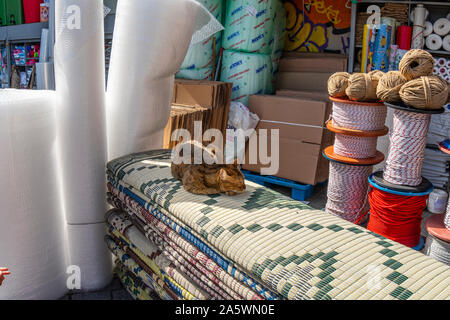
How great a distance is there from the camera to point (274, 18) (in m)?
4.38

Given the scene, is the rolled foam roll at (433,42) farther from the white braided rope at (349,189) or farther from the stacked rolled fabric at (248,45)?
the white braided rope at (349,189)

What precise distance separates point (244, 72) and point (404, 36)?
5.31ft

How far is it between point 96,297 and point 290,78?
132 inches

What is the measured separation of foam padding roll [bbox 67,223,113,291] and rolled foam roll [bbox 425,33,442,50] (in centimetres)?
357

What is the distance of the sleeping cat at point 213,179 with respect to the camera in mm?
1596

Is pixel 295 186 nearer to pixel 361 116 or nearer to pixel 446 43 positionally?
pixel 361 116

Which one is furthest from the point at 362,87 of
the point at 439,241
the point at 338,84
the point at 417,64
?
the point at 439,241

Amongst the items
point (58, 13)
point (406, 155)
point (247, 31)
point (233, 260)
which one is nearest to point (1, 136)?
point (58, 13)

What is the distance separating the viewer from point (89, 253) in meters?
2.18

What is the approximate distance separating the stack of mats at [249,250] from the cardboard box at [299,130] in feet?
7.30

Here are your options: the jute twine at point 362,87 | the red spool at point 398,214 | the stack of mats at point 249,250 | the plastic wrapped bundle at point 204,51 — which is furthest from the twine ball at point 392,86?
the plastic wrapped bundle at point 204,51

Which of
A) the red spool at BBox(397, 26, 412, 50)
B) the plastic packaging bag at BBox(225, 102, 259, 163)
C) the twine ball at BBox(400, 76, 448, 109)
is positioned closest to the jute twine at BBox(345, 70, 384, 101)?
the twine ball at BBox(400, 76, 448, 109)

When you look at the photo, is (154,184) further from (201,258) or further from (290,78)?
(290,78)

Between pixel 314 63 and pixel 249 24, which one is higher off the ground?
pixel 249 24
